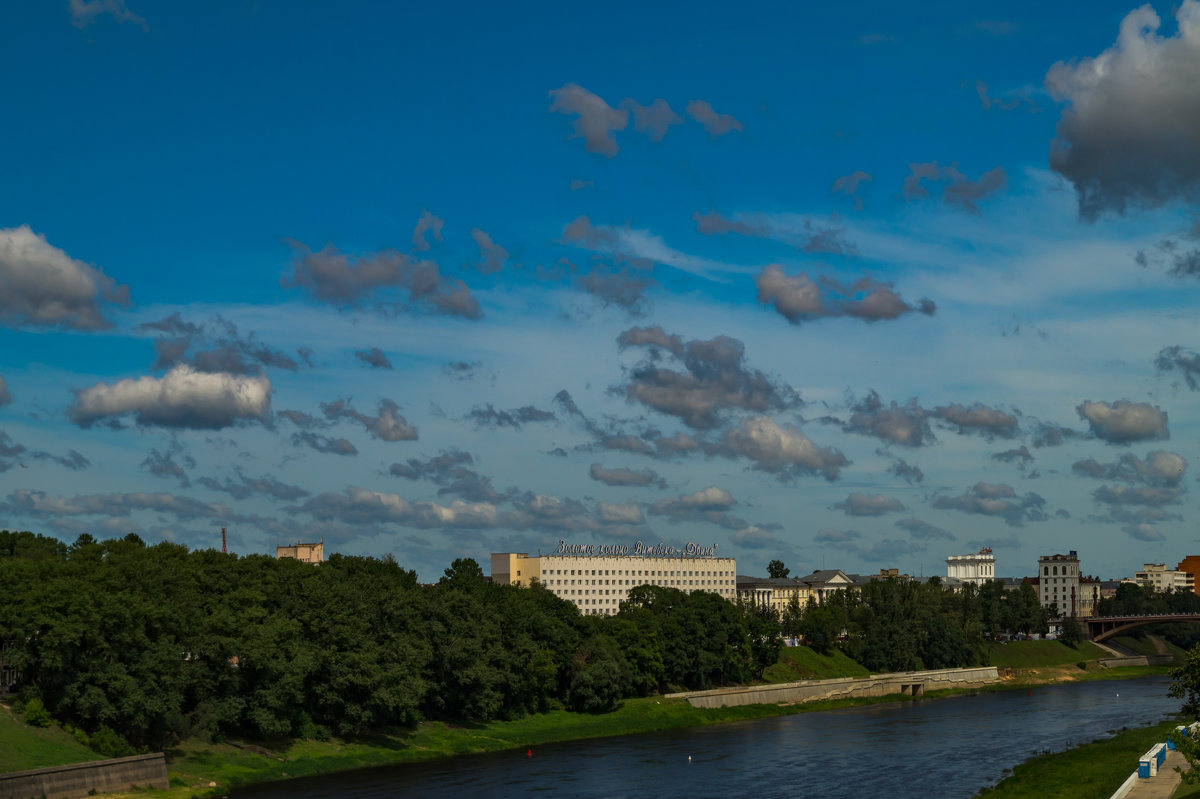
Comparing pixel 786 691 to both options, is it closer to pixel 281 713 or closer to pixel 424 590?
pixel 424 590

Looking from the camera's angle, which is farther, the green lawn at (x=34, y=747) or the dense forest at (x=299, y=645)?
the dense forest at (x=299, y=645)

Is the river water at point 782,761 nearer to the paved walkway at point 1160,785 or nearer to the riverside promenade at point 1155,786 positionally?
the paved walkway at point 1160,785

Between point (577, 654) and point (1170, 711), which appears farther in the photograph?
point (1170, 711)

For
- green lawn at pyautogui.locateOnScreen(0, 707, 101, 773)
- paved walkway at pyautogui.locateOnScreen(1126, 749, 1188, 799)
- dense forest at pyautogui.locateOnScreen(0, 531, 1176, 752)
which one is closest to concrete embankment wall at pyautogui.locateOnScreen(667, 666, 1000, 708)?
dense forest at pyautogui.locateOnScreen(0, 531, 1176, 752)

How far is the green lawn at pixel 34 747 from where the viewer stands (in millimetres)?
69625

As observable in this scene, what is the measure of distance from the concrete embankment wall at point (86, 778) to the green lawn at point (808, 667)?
9507 centimetres

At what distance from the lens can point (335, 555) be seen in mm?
120625

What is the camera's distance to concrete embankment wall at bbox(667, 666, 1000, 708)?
13425 cm

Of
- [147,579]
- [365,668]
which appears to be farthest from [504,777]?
[147,579]

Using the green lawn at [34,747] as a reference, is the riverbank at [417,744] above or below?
below

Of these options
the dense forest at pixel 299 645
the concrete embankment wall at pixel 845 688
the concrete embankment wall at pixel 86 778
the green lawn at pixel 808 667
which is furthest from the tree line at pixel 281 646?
the green lawn at pixel 808 667

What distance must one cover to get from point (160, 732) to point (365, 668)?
17537 mm

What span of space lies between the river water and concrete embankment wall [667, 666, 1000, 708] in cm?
649

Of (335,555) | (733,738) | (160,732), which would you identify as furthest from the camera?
(335,555)
